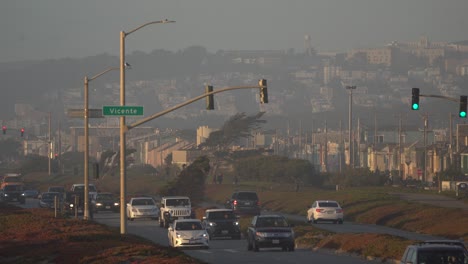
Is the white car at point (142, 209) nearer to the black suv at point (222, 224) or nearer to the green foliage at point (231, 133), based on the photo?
the black suv at point (222, 224)

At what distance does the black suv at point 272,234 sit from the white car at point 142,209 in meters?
31.7

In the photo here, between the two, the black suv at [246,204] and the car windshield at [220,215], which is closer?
the car windshield at [220,215]

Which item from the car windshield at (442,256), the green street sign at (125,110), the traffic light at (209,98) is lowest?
the car windshield at (442,256)

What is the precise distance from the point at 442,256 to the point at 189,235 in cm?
2771

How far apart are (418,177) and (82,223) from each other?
105163mm

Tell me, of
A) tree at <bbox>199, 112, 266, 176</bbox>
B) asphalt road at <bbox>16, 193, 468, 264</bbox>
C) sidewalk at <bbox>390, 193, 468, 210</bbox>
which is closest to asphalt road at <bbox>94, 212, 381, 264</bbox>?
asphalt road at <bbox>16, 193, 468, 264</bbox>

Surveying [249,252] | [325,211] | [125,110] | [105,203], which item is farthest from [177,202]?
[125,110]

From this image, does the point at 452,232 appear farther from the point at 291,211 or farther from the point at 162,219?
the point at 291,211

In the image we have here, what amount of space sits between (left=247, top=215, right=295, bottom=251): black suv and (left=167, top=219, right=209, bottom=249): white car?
258 centimetres

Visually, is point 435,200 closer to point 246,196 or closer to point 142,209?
point 246,196

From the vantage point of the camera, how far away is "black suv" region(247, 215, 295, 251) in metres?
55.8

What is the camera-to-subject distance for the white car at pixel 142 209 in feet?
288

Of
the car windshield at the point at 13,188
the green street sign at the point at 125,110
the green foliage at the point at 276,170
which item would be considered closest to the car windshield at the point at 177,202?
the green street sign at the point at 125,110

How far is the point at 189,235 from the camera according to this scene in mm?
58000
